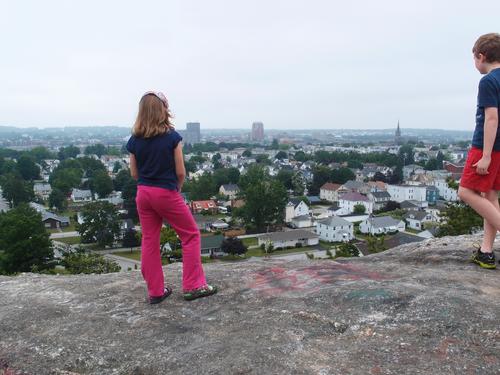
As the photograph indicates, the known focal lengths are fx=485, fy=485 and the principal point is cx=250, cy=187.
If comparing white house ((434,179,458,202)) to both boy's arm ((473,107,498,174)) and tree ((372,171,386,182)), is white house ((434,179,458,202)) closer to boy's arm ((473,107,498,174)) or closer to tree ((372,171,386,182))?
tree ((372,171,386,182))

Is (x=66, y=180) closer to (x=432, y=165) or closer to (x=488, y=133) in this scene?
(x=432, y=165)

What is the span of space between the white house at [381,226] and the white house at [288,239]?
20.9 feet

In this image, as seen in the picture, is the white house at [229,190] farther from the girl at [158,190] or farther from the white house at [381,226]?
the girl at [158,190]

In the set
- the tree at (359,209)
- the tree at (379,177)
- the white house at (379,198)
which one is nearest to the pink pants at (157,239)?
the tree at (359,209)

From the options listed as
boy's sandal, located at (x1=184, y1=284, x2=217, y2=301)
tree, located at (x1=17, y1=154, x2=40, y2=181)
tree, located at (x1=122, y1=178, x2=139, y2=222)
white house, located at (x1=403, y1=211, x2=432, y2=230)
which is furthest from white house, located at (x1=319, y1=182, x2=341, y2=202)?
boy's sandal, located at (x1=184, y1=284, x2=217, y2=301)

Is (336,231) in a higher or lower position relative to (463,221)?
lower

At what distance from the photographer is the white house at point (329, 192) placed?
219 feet

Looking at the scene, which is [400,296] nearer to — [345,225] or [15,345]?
[15,345]

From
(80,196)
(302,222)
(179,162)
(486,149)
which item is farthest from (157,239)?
(80,196)

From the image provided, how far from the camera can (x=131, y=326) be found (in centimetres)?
358

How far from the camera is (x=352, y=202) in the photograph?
5603 centimetres

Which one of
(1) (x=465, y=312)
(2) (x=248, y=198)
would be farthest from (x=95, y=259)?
(2) (x=248, y=198)

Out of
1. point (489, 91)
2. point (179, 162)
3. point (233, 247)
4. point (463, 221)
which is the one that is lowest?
point (233, 247)

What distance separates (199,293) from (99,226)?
35.7m
